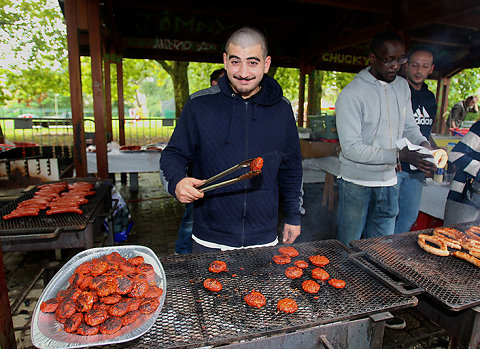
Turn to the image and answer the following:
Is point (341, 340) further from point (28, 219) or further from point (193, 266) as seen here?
point (28, 219)

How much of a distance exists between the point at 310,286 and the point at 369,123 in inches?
69.7

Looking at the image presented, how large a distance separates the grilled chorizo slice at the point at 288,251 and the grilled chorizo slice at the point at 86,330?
1.21 metres

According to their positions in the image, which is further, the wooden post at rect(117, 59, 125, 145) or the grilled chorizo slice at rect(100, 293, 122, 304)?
the wooden post at rect(117, 59, 125, 145)

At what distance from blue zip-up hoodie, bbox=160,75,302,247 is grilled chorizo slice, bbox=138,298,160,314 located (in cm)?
77

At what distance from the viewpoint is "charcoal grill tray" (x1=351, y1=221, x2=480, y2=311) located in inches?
68.0

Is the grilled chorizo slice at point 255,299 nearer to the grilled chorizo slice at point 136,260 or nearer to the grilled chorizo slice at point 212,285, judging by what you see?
the grilled chorizo slice at point 212,285

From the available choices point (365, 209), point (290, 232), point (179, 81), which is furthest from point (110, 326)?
point (179, 81)

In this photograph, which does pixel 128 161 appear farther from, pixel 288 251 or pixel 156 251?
pixel 288 251

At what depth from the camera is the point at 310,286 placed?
1741 mm

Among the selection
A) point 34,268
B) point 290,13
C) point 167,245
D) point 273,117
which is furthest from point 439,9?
point 34,268

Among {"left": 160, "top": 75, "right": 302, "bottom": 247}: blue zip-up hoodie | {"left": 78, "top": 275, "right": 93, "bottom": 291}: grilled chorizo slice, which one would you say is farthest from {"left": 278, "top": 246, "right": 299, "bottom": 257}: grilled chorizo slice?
{"left": 78, "top": 275, "right": 93, "bottom": 291}: grilled chorizo slice

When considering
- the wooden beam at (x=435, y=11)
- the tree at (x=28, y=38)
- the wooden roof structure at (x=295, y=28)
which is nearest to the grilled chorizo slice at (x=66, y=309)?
the wooden roof structure at (x=295, y=28)

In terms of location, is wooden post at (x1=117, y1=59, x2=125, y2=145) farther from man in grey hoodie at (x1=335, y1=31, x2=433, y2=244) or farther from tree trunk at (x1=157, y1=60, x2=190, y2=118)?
man in grey hoodie at (x1=335, y1=31, x2=433, y2=244)

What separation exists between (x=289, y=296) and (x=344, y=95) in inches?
77.5
